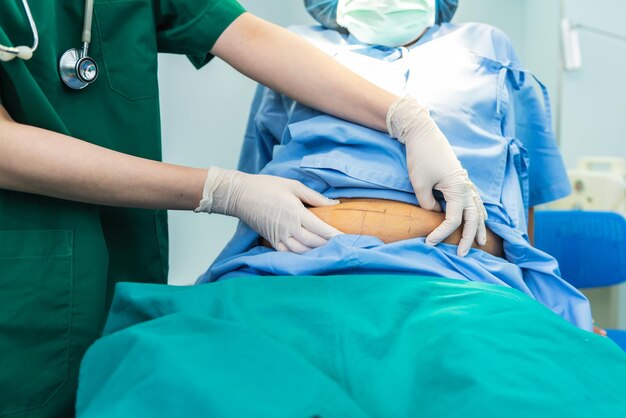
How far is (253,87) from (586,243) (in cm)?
135

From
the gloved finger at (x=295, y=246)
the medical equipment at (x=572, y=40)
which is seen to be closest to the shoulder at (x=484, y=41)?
the gloved finger at (x=295, y=246)

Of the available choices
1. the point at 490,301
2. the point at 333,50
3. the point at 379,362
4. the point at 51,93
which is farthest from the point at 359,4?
the point at 379,362

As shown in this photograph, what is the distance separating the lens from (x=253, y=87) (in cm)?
246

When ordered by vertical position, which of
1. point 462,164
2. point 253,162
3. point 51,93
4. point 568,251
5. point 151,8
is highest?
point 151,8

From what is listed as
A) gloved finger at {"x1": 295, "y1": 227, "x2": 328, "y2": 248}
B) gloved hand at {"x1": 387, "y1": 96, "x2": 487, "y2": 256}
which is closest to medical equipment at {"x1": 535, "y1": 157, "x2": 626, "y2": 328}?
gloved hand at {"x1": 387, "y1": 96, "x2": 487, "y2": 256}

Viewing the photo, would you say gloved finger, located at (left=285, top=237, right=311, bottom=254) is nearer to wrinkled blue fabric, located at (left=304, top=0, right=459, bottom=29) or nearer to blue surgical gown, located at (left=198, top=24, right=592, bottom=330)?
blue surgical gown, located at (left=198, top=24, right=592, bottom=330)

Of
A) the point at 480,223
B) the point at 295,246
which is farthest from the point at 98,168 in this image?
the point at 480,223

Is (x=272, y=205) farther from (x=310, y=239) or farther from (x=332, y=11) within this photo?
(x=332, y=11)

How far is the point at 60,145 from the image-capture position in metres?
0.99

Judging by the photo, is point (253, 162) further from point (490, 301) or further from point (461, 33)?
point (490, 301)

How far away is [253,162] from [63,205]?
1.94 feet

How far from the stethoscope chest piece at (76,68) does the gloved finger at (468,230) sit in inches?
28.5

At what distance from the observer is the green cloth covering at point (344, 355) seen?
59 cm

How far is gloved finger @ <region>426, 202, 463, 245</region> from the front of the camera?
1.07 meters
